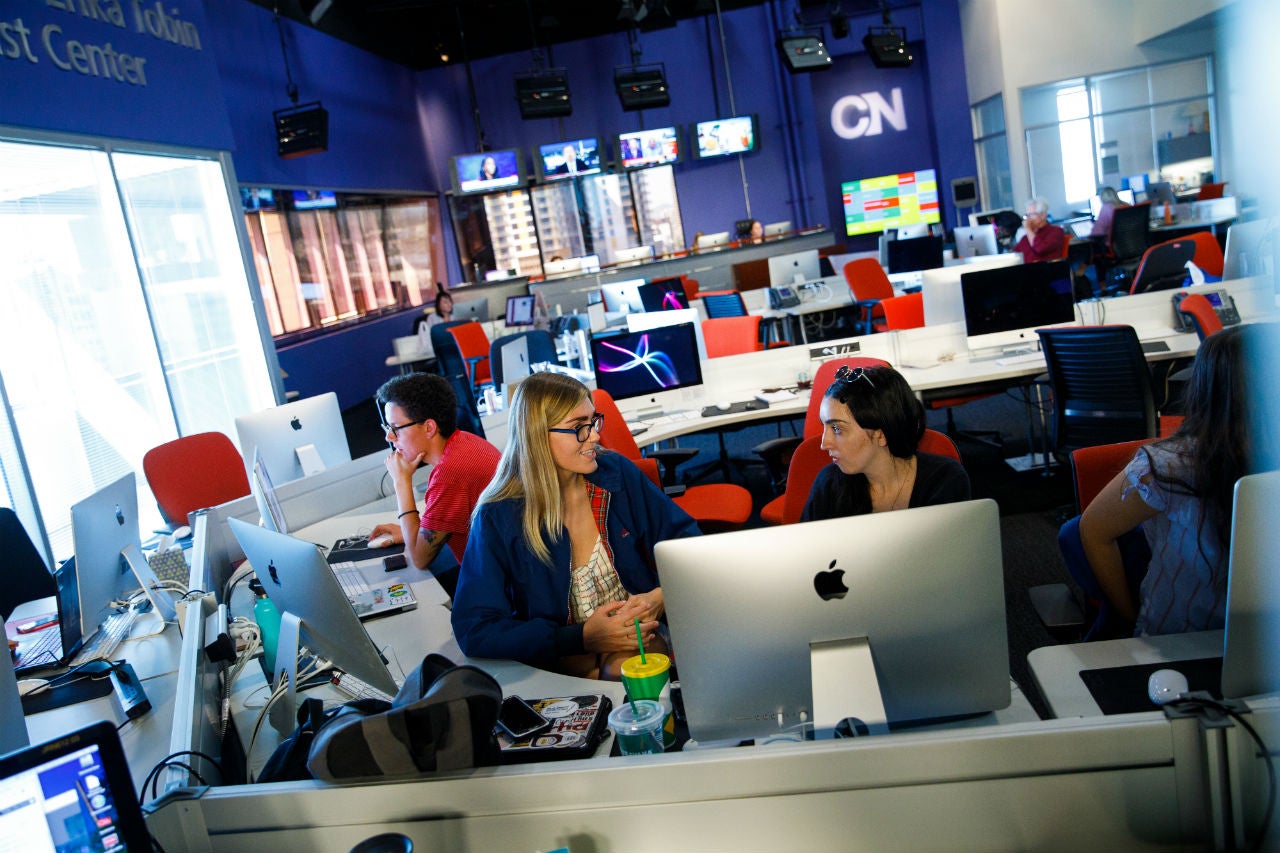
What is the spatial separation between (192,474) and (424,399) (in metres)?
2.21

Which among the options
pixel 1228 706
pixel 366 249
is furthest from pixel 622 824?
pixel 366 249

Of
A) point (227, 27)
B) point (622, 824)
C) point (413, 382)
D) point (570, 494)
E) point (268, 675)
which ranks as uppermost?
point (227, 27)

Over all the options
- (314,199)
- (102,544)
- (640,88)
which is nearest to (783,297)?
(640,88)

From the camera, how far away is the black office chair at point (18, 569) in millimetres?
3691

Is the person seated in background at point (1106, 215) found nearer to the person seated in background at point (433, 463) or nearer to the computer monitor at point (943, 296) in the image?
the computer monitor at point (943, 296)

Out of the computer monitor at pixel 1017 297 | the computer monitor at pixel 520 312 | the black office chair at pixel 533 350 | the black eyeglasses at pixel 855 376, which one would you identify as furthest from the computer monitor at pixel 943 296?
the computer monitor at pixel 520 312

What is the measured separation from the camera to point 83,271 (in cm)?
595

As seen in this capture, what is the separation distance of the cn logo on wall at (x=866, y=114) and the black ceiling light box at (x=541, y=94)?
4.95 metres

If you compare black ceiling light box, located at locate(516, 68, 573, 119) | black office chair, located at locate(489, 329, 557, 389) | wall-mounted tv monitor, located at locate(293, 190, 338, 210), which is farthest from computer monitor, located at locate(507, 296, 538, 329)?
black ceiling light box, located at locate(516, 68, 573, 119)

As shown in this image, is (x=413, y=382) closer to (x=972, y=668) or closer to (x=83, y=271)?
(x=972, y=668)

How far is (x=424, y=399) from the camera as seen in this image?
124 inches

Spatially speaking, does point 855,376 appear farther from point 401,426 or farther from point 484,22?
point 484,22

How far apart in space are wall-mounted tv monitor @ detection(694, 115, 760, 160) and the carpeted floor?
7.28m

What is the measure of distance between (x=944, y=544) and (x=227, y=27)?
10.0 metres
